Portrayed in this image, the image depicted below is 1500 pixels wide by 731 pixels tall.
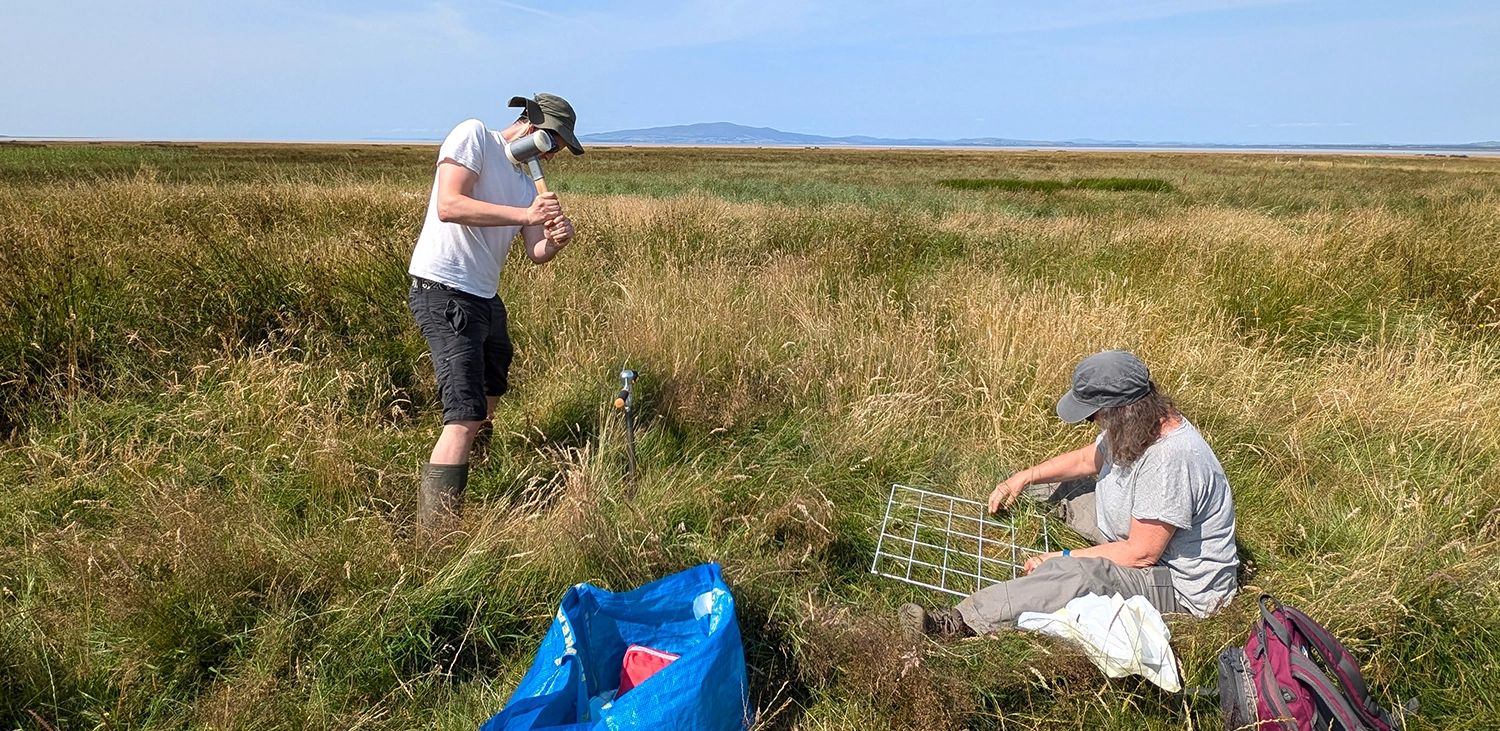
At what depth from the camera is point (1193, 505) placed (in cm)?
227

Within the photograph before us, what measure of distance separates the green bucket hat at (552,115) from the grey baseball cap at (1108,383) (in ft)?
6.13

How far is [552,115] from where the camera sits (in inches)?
106

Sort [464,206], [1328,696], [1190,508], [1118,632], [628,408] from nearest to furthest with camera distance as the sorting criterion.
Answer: [1328,696] < [1118,632] < [1190,508] < [464,206] < [628,408]

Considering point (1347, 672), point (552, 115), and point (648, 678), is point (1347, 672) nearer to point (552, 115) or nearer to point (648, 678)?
point (648, 678)

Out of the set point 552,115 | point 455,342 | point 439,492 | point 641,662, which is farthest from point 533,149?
point 641,662

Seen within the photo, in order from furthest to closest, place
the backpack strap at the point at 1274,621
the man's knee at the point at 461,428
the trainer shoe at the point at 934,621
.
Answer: the man's knee at the point at 461,428
the trainer shoe at the point at 934,621
the backpack strap at the point at 1274,621

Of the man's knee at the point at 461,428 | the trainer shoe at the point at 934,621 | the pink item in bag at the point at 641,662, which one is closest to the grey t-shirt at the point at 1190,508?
the trainer shoe at the point at 934,621

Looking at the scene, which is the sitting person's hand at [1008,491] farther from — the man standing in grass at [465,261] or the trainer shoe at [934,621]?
the man standing in grass at [465,261]

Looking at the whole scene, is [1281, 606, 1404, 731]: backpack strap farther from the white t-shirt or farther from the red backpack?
the white t-shirt

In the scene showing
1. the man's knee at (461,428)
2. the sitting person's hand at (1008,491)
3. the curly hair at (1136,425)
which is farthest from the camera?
the sitting person's hand at (1008,491)

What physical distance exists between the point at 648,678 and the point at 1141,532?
1.56 m

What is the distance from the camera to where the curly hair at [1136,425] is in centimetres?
232

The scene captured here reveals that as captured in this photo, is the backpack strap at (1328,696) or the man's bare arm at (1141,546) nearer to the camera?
the backpack strap at (1328,696)

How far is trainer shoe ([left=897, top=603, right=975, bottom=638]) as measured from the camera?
2211mm
